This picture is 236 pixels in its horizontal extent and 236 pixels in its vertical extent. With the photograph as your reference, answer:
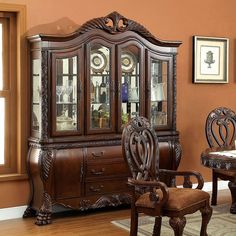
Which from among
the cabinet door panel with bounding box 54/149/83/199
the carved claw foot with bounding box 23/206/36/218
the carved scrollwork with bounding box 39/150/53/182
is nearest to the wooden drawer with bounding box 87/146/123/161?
the cabinet door panel with bounding box 54/149/83/199

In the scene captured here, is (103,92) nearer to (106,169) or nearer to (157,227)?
(106,169)

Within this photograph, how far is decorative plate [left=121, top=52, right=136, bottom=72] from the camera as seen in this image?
18.4 ft

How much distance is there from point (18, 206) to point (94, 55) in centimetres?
170

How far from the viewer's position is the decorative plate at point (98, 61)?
5418 mm

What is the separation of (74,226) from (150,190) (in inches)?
54.9

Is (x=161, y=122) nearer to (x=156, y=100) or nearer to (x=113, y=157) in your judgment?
(x=156, y=100)

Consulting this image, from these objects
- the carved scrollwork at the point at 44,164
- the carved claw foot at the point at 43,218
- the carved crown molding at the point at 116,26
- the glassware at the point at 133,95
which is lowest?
the carved claw foot at the point at 43,218

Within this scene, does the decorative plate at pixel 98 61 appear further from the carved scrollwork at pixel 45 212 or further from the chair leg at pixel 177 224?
the chair leg at pixel 177 224

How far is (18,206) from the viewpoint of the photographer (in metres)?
5.41

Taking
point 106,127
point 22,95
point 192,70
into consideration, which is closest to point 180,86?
point 192,70

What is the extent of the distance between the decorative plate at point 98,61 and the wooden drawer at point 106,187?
3.72 ft

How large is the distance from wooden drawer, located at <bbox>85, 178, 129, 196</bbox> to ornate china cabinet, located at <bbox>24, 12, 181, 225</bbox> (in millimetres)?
10

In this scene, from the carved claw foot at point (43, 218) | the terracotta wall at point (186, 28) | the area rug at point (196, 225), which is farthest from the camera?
the terracotta wall at point (186, 28)

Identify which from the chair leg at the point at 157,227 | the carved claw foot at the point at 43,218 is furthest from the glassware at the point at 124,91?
the chair leg at the point at 157,227
